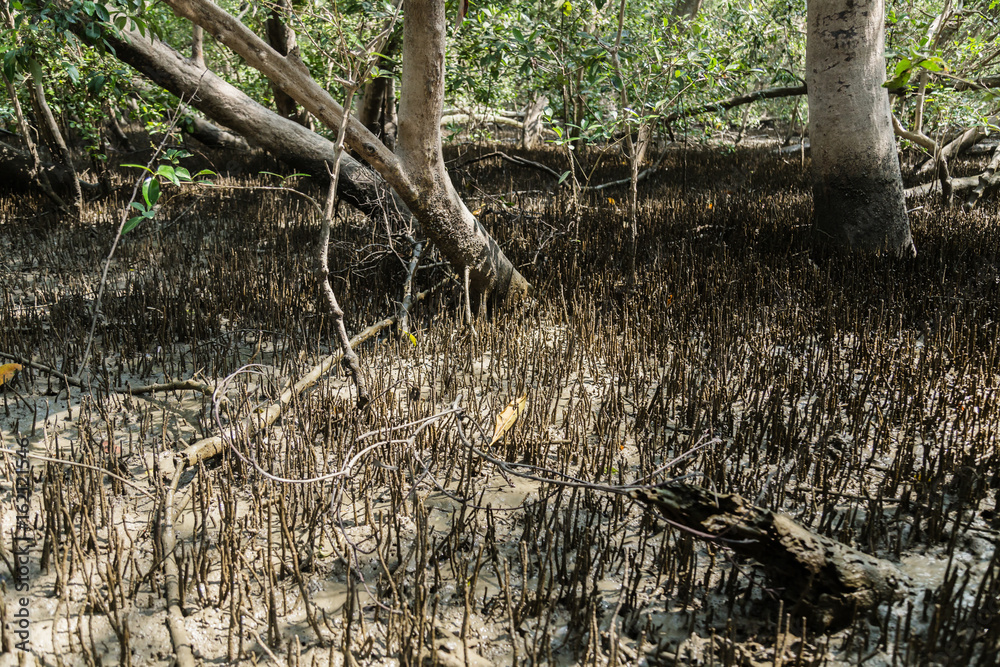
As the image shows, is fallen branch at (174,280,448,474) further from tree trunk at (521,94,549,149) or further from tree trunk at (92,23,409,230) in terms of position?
tree trunk at (521,94,549,149)

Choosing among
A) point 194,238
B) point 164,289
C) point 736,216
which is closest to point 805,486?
point 164,289

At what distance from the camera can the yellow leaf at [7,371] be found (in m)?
2.83

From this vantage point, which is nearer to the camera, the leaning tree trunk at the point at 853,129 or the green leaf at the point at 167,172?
the green leaf at the point at 167,172

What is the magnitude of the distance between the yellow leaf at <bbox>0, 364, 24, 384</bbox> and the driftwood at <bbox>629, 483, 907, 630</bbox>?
2637 millimetres

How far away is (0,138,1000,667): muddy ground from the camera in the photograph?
1.63 metres

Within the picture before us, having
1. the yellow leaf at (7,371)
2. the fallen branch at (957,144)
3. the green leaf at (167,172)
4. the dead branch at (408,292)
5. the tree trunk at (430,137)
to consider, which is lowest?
the yellow leaf at (7,371)

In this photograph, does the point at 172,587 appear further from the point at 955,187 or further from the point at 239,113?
the point at 955,187

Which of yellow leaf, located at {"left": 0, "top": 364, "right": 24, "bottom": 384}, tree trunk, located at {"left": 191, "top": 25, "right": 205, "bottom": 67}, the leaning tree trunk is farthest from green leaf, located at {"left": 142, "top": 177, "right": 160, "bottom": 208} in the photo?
the leaning tree trunk

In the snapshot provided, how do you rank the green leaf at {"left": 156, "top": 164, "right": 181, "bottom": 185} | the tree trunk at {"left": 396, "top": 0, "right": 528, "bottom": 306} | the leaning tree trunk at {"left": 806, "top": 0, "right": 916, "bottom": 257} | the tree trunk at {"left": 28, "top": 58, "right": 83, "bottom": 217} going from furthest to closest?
1. the tree trunk at {"left": 28, "top": 58, "right": 83, "bottom": 217}
2. the leaning tree trunk at {"left": 806, "top": 0, "right": 916, "bottom": 257}
3. the tree trunk at {"left": 396, "top": 0, "right": 528, "bottom": 306}
4. the green leaf at {"left": 156, "top": 164, "right": 181, "bottom": 185}

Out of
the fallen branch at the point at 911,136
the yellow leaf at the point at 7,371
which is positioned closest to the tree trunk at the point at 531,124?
the fallen branch at the point at 911,136

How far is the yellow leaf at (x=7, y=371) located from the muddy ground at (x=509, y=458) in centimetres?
9

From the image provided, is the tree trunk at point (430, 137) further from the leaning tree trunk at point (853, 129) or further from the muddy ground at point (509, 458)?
the leaning tree trunk at point (853, 129)

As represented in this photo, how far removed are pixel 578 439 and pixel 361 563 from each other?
0.92m

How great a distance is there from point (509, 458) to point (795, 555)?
1.02m
